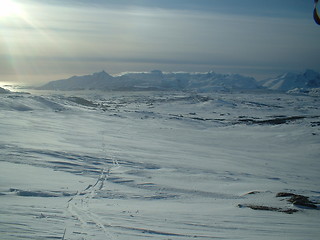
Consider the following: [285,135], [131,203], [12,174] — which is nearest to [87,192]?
[131,203]

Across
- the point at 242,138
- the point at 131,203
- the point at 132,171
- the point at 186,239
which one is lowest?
the point at 186,239

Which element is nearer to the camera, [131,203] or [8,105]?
[131,203]

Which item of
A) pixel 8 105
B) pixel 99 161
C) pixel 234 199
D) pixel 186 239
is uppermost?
pixel 8 105

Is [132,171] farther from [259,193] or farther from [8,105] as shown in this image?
[8,105]

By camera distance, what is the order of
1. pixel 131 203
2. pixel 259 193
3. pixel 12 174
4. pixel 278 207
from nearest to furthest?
1. pixel 131 203
2. pixel 278 207
3. pixel 12 174
4. pixel 259 193

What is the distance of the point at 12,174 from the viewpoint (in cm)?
1066

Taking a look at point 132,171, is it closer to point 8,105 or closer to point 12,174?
point 12,174

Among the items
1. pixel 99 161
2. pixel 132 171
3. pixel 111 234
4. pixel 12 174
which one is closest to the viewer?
pixel 111 234

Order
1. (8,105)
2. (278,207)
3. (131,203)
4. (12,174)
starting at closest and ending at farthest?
(131,203), (278,207), (12,174), (8,105)

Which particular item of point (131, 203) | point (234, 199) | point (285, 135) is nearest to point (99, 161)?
point (131, 203)

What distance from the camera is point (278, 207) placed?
9.96 m

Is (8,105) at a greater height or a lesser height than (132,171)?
greater

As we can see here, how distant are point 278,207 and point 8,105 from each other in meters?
41.9

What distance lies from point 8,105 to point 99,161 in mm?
33504
